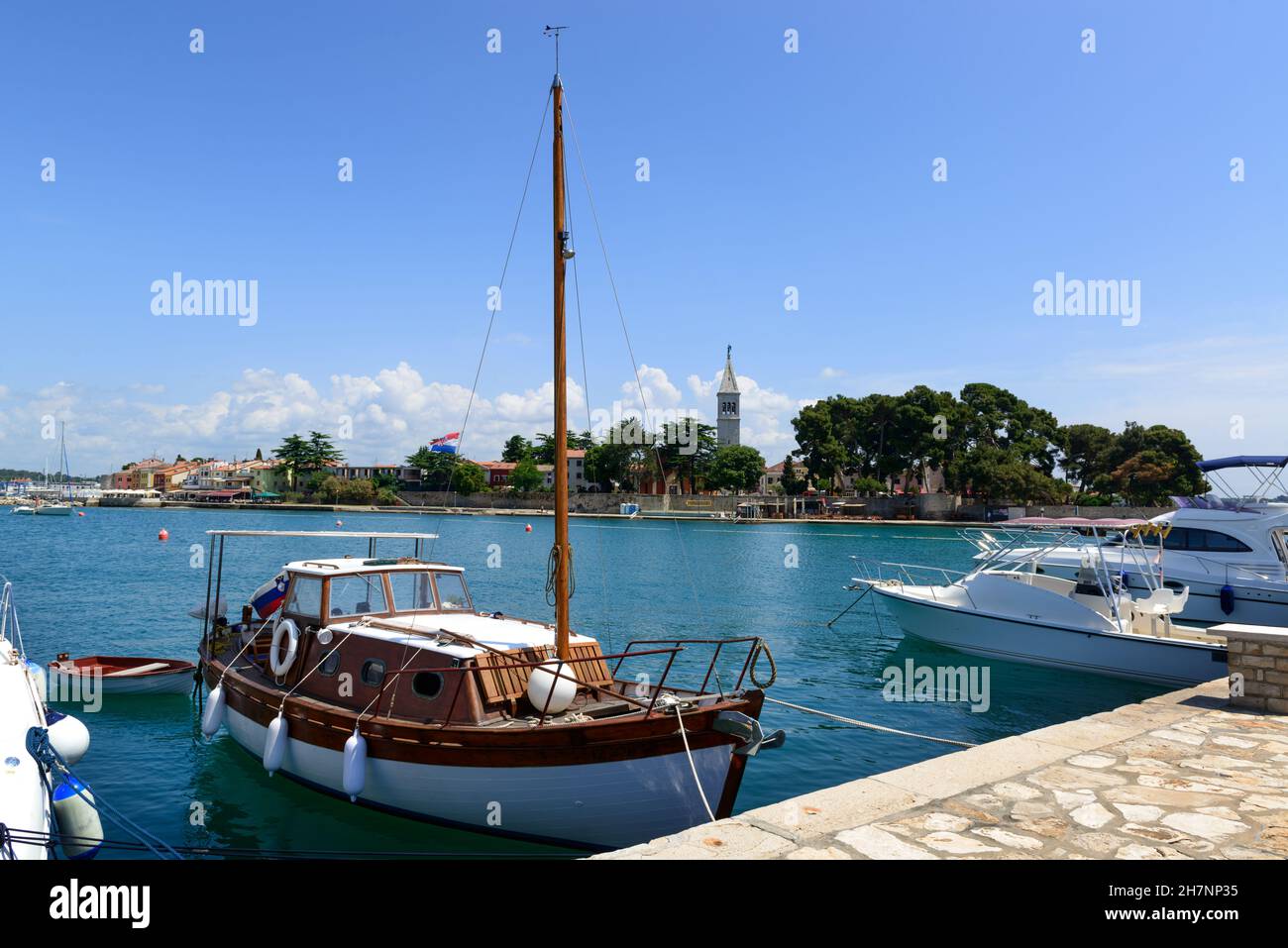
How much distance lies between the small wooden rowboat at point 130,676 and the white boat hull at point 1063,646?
60.1ft

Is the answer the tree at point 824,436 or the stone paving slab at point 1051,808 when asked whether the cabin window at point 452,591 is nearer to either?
the stone paving slab at point 1051,808

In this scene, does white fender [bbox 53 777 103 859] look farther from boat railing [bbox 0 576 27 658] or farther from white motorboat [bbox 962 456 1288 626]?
white motorboat [bbox 962 456 1288 626]

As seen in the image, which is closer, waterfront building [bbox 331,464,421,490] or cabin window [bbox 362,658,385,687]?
cabin window [bbox 362,658,385,687]

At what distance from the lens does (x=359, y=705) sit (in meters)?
10.5

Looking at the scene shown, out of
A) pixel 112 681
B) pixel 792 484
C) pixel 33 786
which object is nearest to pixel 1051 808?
pixel 33 786

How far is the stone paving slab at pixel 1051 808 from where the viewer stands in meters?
5.56

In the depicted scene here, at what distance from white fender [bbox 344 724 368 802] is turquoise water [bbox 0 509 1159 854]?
2.82 ft

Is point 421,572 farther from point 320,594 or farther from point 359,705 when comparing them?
point 359,705

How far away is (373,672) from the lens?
10.6 metres

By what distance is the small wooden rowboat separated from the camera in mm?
17000

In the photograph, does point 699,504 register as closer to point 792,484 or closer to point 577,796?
point 792,484

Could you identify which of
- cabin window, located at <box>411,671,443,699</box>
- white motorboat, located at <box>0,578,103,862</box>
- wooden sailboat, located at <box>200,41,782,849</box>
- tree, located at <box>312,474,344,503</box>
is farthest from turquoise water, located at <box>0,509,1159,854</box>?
tree, located at <box>312,474,344,503</box>

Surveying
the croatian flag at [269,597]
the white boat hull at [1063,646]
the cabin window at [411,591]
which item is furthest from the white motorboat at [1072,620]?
the croatian flag at [269,597]

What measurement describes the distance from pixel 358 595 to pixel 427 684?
299cm
